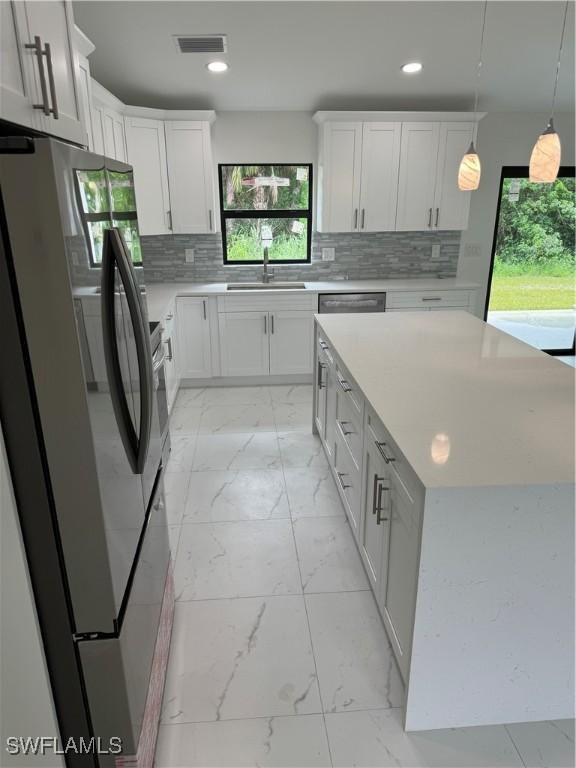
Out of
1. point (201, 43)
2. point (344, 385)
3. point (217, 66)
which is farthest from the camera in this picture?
point (217, 66)

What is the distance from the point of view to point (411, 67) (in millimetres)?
3648

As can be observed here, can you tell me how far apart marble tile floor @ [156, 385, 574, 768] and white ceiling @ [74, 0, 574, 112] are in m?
2.62

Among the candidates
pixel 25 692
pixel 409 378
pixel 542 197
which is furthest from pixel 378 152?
pixel 25 692

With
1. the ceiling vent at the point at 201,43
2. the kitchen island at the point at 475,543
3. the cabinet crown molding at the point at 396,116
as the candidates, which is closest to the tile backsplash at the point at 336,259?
the cabinet crown molding at the point at 396,116

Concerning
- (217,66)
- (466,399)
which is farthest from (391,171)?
(466,399)

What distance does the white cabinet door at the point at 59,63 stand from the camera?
50.2 inches

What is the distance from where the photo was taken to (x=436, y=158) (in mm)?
4539

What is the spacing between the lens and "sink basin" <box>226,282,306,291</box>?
4594 millimetres

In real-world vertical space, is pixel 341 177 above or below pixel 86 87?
below

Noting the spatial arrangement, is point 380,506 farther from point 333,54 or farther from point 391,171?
point 391,171

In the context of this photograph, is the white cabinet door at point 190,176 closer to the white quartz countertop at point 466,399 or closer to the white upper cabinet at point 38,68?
the white quartz countertop at point 466,399

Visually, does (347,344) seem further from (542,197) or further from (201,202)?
(542,197)

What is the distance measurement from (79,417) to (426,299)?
4.08m

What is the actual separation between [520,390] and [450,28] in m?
2.37
